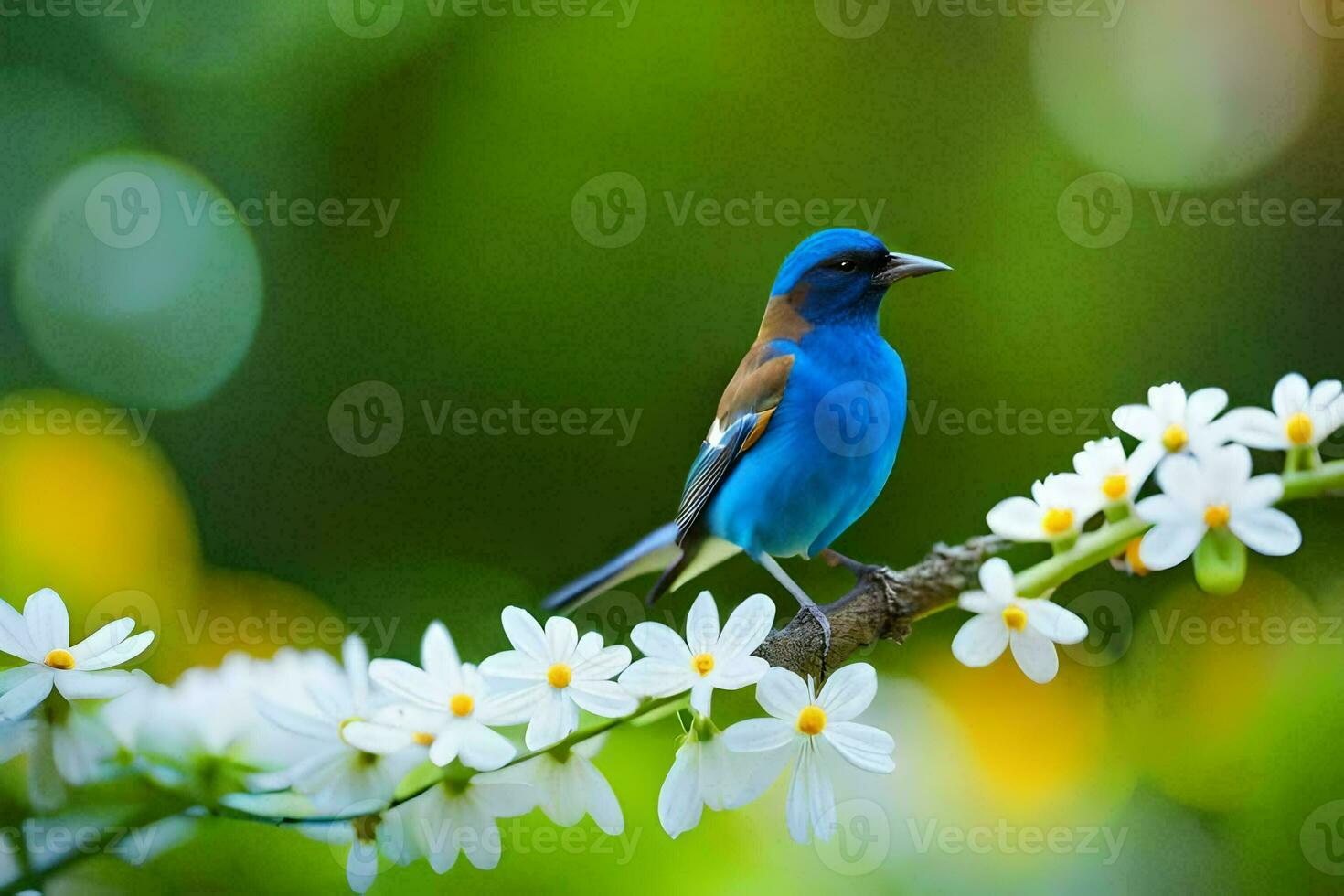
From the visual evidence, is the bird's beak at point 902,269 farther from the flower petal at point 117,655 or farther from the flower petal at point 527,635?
the flower petal at point 117,655

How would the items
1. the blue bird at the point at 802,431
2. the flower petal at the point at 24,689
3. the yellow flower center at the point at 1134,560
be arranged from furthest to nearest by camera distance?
the blue bird at the point at 802,431 < the yellow flower center at the point at 1134,560 < the flower petal at the point at 24,689

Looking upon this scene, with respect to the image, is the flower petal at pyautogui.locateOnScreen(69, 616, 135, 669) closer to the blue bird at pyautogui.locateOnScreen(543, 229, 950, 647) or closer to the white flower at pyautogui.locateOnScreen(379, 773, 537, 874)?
the white flower at pyautogui.locateOnScreen(379, 773, 537, 874)

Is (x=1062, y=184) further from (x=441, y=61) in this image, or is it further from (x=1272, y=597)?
(x=441, y=61)

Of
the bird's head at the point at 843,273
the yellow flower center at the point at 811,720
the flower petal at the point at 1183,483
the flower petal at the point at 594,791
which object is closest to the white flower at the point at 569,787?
the flower petal at the point at 594,791

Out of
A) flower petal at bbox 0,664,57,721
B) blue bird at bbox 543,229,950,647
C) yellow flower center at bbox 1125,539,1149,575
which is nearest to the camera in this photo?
flower petal at bbox 0,664,57,721

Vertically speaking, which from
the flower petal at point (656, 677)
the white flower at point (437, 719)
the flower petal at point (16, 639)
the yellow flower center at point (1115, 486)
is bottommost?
the flower petal at point (16, 639)

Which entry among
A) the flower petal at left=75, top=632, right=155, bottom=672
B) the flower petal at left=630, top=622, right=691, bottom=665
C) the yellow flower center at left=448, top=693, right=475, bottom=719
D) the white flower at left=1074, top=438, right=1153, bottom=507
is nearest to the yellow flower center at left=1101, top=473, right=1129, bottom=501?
the white flower at left=1074, top=438, right=1153, bottom=507

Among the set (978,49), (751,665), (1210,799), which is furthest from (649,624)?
(978,49)
